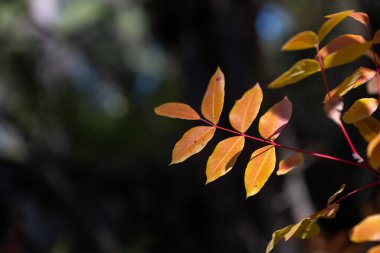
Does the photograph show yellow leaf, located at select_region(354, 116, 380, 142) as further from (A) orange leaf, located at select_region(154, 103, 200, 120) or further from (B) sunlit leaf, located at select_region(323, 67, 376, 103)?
(A) orange leaf, located at select_region(154, 103, 200, 120)

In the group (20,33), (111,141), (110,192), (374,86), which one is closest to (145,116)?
(111,141)

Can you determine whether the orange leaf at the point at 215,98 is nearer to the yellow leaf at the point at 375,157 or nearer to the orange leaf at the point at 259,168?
the orange leaf at the point at 259,168

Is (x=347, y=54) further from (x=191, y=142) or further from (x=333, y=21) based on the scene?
(x=191, y=142)

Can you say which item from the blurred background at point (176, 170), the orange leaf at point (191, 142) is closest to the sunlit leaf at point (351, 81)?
the orange leaf at point (191, 142)

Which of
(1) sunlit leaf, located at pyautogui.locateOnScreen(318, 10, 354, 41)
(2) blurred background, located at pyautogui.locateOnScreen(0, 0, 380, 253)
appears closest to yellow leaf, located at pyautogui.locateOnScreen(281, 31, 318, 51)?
(1) sunlit leaf, located at pyautogui.locateOnScreen(318, 10, 354, 41)

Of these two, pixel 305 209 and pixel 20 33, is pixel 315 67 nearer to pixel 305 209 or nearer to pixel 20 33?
pixel 305 209

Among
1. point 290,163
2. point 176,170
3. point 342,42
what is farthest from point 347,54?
point 176,170
